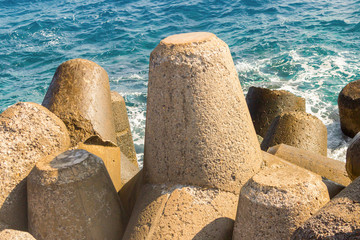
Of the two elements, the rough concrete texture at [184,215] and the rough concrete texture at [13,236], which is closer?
the rough concrete texture at [13,236]

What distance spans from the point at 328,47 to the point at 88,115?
426 inches

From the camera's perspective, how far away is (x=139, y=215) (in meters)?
2.78

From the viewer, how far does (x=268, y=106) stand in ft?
20.0

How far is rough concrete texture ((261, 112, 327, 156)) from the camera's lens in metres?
4.70

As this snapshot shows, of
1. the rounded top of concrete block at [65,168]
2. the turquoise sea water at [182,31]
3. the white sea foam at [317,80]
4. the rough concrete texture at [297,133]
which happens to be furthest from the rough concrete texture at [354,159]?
the white sea foam at [317,80]

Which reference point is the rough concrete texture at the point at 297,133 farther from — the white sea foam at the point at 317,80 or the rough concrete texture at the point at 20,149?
the white sea foam at the point at 317,80

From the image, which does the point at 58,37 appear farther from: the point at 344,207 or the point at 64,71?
the point at 344,207

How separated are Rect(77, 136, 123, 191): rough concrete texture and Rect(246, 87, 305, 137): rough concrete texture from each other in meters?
3.06

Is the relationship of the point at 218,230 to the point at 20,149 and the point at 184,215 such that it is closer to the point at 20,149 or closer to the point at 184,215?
the point at 184,215

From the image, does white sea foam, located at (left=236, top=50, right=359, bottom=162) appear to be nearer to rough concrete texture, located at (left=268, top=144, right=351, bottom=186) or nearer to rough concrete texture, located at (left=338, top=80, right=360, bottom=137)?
rough concrete texture, located at (left=338, top=80, right=360, bottom=137)

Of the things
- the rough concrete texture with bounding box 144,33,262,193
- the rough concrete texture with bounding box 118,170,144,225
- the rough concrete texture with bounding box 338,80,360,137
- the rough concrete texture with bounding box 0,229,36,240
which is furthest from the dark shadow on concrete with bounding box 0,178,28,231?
the rough concrete texture with bounding box 338,80,360,137

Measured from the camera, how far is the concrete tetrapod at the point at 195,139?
8.77ft

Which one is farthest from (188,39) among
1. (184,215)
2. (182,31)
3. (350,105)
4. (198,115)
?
(182,31)

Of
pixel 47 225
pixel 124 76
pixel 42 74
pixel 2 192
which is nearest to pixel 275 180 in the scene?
pixel 47 225
